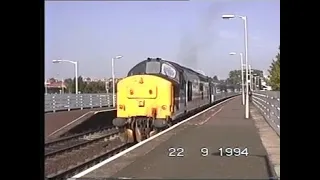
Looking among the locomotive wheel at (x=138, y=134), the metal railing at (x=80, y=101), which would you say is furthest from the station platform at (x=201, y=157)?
the metal railing at (x=80, y=101)

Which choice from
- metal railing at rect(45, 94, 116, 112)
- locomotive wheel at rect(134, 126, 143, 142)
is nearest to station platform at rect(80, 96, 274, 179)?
locomotive wheel at rect(134, 126, 143, 142)

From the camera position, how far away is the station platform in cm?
319

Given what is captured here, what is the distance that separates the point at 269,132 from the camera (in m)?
3.57

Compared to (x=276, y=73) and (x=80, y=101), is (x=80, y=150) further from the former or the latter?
(x=276, y=73)

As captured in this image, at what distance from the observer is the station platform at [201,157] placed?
319cm

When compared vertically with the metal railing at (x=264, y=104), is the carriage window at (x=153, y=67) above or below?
above

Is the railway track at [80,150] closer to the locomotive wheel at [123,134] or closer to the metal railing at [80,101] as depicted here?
the locomotive wheel at [123,134]

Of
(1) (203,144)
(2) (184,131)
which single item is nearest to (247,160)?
(1) (203,144)

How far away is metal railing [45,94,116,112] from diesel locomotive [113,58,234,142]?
0.11 m

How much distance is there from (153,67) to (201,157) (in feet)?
2.48

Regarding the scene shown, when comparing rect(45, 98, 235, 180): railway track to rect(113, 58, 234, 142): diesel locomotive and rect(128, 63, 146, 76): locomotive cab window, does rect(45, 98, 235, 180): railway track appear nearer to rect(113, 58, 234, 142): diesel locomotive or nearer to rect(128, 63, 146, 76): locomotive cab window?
rect(113, 58, 234, 142): diesel locomotive

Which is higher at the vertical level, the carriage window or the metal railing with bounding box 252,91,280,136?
the carriage window

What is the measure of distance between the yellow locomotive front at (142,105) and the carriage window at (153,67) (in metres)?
0.11
